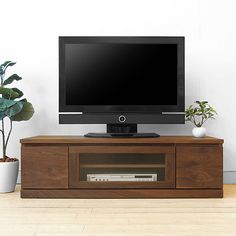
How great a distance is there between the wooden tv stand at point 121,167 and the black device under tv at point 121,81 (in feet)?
0.80

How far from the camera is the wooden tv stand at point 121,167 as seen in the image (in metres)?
2.71

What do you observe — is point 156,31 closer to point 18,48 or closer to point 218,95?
point 218,95

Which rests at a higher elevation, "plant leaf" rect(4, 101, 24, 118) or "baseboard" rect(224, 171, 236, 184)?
"plant leaf" rect(4, 101, 24, 118)

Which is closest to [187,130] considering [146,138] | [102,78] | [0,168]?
[146,138]

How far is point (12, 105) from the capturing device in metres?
2.80

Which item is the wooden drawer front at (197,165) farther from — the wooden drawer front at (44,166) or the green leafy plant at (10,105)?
the green leafy plant at (10,105)

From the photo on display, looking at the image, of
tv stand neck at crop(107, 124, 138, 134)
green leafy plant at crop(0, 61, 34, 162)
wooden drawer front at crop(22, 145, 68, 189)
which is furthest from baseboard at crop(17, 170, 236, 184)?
green leafy plant at crop(0, 61, 34, 162)

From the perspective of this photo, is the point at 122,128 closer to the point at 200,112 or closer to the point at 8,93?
the point at 200,112

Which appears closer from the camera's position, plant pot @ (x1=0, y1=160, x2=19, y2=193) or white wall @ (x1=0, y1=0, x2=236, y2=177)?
plant pot @ (x1=0, y1=160, x2=19, y2=193)

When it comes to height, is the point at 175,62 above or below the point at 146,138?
above

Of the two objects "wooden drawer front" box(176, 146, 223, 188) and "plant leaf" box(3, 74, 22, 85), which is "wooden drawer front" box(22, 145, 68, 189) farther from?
"wooden drawer front" box(176, 146, 223, 188)

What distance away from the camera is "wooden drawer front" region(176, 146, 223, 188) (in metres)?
2.72

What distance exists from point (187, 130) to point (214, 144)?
57 cm

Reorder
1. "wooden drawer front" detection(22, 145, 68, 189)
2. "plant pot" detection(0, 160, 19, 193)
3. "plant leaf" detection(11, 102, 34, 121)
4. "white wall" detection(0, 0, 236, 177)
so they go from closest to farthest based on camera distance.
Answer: "wooden drawer front" detection(22, 145, 68, 189) < "plant pot" detection(0, 160, 19, 193) < "plant leaf" detection(11, 102, 34, 121) < "white wall" detection(0, 0, 236, 177)
